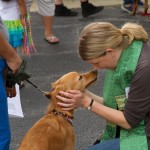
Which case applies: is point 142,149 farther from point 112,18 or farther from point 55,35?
point 112,18

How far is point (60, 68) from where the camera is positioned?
229 inches

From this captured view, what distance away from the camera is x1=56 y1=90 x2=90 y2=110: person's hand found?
2695mm

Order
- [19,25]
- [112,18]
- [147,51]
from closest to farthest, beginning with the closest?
[147,51]
[19,25]
[112,18]

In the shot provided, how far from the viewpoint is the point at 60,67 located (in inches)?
231

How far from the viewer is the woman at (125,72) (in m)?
2.54

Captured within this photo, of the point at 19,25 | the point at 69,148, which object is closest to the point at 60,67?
the point at 19,25

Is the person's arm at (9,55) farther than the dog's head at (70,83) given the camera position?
No

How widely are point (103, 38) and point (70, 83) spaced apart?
656 millimetres

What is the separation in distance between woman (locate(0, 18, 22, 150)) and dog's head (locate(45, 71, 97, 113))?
12.6 inches

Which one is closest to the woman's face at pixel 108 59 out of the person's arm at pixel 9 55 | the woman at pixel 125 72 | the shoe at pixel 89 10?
the woman at pixel 125 72

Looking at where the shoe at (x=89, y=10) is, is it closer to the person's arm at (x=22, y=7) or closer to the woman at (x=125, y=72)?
the person's arm at (x=22, y=7)

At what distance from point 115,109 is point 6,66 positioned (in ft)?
2.71

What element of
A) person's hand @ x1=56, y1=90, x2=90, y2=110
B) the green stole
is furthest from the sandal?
the green stole

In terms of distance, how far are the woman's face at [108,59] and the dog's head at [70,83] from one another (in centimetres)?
44
